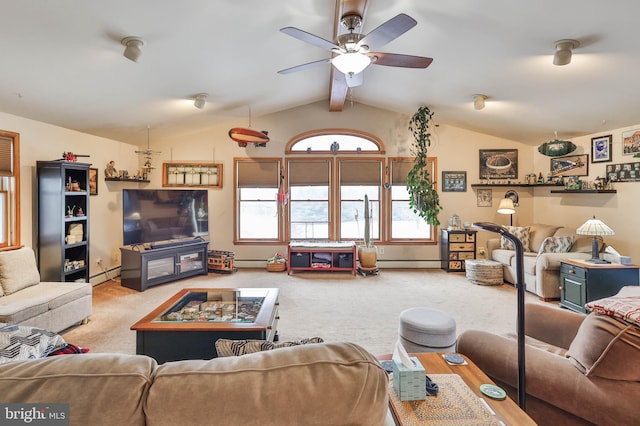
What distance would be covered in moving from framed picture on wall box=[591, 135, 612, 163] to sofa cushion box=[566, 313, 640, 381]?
4.59 metres

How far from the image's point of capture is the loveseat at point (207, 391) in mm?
826

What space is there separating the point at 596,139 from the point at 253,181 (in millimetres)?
5709

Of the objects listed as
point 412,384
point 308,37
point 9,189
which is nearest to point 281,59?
point 308,37

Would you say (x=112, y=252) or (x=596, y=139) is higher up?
(x=596, y=139)

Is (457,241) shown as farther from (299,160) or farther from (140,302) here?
(140,302)

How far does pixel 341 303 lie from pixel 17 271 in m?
3.60

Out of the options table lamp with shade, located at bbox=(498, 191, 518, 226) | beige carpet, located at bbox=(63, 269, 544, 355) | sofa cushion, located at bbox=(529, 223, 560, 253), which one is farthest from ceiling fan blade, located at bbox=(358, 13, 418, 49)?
sofa cushion, located at bbox=(529, 223, 560, 253)

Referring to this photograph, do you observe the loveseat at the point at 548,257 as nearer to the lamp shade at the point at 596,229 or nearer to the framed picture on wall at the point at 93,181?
the lamp shade at the point at 596,229

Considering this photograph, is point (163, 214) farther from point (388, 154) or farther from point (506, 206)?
point (506, 206)

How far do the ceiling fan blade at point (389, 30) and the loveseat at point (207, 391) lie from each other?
226 centimetres

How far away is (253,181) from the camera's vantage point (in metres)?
6.45

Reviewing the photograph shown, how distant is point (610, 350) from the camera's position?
55.1 inches

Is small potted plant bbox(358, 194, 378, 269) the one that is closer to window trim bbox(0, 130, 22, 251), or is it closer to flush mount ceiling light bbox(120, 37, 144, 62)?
flush mount ceiling light bbox(120, 37, 144, 62)

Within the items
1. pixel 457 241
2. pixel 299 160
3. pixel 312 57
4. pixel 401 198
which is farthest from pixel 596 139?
pixel 299 160
